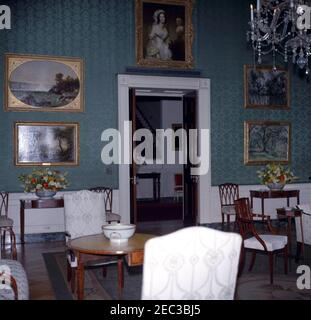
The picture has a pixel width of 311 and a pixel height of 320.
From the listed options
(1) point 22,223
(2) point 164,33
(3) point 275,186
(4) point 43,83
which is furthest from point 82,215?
(2) point 164,33

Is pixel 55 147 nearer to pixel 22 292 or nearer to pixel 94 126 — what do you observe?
pixel 94 126

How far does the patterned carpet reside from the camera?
4.66 m

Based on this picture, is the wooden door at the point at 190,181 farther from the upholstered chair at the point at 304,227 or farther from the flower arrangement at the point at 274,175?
the upholstered chair at the point at 304,227

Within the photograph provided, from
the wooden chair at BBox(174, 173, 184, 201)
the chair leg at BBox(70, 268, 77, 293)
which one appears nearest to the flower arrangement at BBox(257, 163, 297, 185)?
the chair leg at BBox(70, 268, 77, 293)

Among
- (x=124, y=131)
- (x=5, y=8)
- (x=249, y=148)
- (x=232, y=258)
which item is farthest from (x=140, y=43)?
(x=232, y=258)

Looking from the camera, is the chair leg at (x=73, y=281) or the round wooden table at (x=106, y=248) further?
the chair leg at (x=73, y=281)

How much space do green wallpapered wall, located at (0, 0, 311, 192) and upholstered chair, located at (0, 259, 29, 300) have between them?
4.31 meters

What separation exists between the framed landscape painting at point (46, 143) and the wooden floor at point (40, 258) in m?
1.54

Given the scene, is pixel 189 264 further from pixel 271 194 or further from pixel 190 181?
pixel 190 181

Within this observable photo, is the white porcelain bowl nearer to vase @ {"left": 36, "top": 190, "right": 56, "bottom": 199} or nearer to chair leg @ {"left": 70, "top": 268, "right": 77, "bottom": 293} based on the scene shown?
chair leg @ {"left": 70, "top": 268, "right": 77, "bottom": 293}

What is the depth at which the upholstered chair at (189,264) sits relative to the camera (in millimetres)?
2367

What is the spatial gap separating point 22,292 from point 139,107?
41.1ft

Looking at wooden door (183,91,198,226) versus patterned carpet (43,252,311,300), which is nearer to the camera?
patterned carpet (43,252,311,300)

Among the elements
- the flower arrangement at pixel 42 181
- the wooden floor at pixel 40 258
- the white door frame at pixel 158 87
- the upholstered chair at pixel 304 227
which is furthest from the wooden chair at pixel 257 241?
the flower arrangement at pixel 42 181
